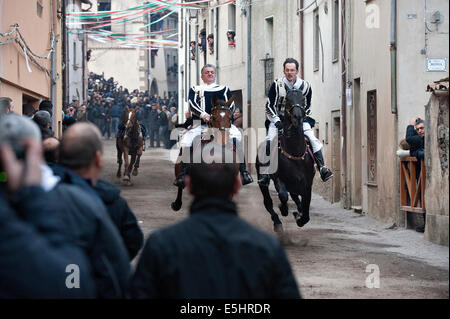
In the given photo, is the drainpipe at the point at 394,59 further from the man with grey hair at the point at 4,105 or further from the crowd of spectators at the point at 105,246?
the crowd of spectators at the point at 105,246

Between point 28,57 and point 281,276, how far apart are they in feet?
60.3

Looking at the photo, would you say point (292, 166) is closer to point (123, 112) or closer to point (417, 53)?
point (417, 53)

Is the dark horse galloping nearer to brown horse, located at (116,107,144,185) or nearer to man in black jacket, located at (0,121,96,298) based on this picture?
man in black jacket, located at (0,121,96,298)

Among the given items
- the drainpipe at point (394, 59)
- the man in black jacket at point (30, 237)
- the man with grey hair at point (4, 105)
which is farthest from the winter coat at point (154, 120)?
the man in black jacket at point (30, 237)

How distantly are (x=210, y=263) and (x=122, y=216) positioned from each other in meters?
1.59

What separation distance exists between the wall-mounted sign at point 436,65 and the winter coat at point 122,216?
12.2m

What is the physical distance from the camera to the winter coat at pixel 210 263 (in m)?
4.03

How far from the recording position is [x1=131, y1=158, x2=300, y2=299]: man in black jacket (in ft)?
13.2

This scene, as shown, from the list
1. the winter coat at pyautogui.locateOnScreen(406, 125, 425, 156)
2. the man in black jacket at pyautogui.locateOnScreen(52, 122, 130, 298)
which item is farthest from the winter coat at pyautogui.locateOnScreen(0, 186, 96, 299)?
the winter coat at pyautogui.locateOnScreen(406, 125, 425, 156)

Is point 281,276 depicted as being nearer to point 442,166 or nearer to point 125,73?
point 442,166

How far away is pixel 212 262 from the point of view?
13.2ft

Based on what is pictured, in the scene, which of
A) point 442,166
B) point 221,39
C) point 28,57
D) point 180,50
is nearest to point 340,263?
point 442,166

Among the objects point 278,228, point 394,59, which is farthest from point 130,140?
point 278,228

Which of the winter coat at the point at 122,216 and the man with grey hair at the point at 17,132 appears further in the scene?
the winter coat at the point at 122,216
